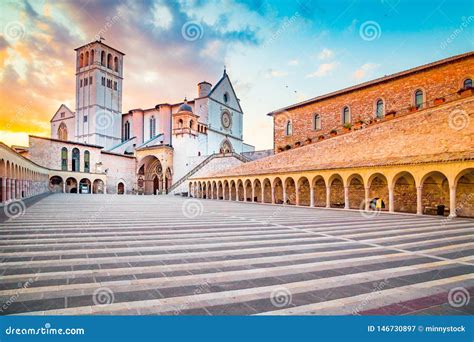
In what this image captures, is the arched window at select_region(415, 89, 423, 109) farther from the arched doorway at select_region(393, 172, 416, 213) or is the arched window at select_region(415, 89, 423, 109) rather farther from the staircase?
the staircase

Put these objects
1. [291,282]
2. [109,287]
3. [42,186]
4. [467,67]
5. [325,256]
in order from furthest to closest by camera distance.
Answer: [42,186], [467,67], [325,256], [291,282], [109,287]

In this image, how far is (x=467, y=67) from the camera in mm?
24391

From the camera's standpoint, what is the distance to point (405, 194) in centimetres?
2136

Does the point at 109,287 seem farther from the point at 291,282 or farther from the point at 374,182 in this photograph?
the point at 374,182

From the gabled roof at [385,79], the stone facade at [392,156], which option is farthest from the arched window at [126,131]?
the gabled roof at [385,79]

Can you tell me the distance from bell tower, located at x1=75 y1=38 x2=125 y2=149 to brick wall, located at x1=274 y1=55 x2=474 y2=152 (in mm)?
38240

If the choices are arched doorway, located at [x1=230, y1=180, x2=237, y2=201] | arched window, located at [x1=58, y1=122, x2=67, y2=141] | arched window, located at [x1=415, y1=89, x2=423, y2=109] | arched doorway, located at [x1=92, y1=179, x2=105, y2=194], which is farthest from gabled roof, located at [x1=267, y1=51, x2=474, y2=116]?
arched window, located at [x1=58, y1=122, x2=67, y2=141]

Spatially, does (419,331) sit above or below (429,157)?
below

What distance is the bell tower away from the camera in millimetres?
61719

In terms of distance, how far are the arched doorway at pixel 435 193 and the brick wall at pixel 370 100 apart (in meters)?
9.48

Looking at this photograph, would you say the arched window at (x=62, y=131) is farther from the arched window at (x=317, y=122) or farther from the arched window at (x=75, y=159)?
the arched window at (x=317, y=122)

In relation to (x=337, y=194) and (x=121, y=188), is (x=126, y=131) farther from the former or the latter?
(x=337, y=194)

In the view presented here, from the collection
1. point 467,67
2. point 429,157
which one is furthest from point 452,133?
point 467,67

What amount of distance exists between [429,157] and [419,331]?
16220mm
